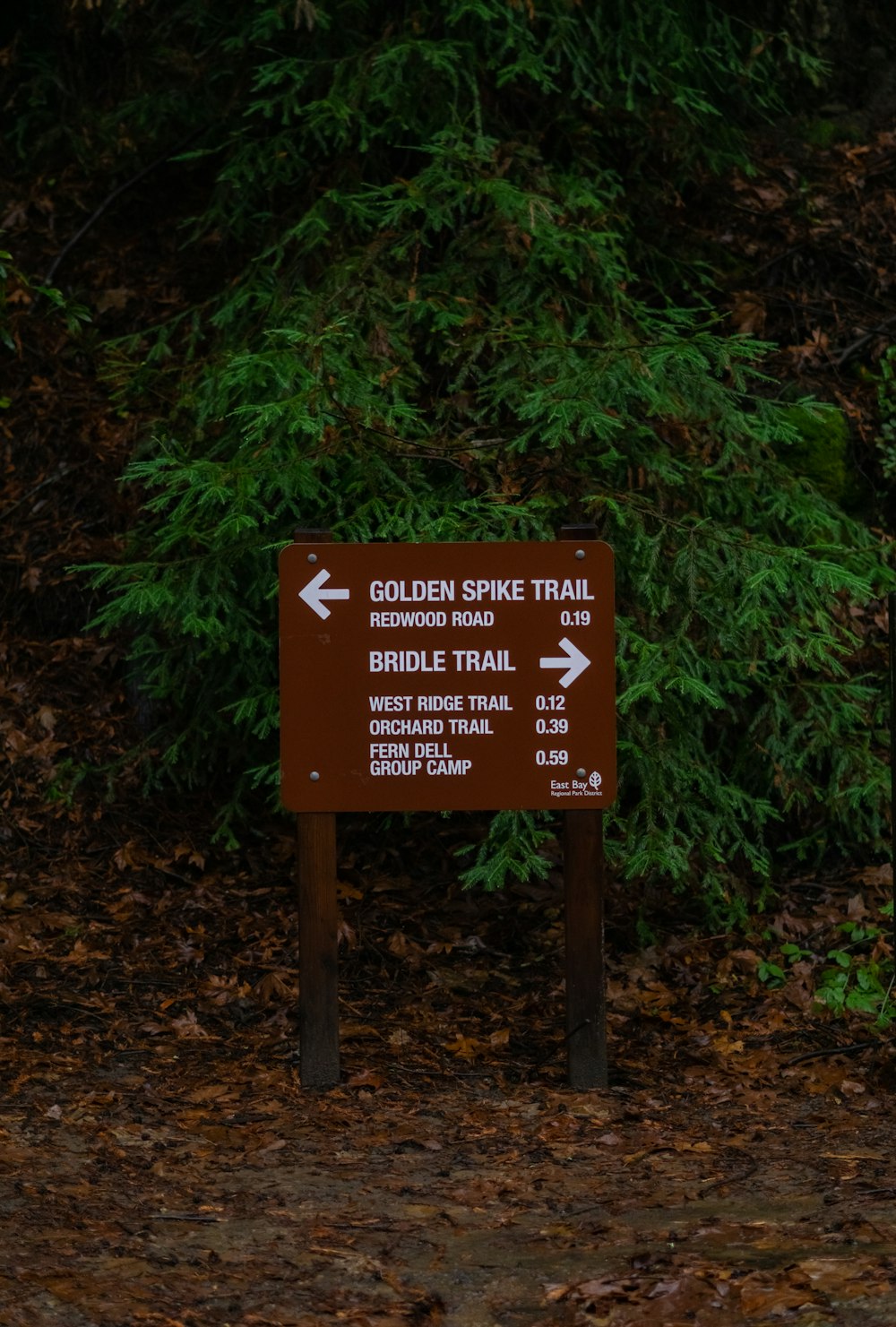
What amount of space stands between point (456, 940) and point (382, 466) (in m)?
2.47

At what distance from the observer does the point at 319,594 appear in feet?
19.4

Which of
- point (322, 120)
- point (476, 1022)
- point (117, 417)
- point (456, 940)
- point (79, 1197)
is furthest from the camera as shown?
point (117, 417)

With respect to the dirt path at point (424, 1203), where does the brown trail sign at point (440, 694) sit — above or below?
above

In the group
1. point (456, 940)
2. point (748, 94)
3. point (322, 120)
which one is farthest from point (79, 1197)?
point (748, 94)

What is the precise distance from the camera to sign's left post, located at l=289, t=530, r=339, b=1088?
19.4 feet

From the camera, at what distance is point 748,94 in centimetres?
985

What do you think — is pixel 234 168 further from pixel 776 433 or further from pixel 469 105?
pixel 776 433

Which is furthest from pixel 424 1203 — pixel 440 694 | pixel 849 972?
pixel 849 972

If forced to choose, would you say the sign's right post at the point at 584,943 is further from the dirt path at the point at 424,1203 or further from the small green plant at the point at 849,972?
the small green plant at the point at 849,972

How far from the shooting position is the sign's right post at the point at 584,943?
594cm

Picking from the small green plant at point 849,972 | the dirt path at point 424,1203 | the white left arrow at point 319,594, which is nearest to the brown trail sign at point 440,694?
the white left arrow at point 319,594

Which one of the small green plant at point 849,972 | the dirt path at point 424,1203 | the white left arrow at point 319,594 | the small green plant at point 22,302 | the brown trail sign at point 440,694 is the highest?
the small green plant at point 22,302

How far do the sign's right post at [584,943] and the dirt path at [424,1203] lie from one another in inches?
6.5

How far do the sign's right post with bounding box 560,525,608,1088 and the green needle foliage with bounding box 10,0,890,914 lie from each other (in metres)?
0.60
